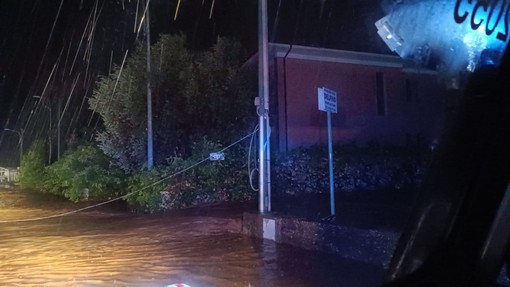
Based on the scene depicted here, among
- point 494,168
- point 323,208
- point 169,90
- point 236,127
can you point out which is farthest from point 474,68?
point 169,90

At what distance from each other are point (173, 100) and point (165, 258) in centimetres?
984

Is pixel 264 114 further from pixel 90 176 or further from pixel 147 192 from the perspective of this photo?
pixel 90 176

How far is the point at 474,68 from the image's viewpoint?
11.3ft

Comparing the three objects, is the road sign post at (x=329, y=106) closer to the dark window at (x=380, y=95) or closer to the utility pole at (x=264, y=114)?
the utility pole at (x=264, y=114)

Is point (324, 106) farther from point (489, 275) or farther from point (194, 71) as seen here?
point (194, 71)

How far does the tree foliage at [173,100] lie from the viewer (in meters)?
17.5

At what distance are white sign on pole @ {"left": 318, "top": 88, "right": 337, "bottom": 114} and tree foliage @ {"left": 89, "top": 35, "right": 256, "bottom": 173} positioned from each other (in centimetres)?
736

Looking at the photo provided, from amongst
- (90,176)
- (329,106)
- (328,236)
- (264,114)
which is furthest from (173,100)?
(328,236)

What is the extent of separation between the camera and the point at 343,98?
20.2 metres

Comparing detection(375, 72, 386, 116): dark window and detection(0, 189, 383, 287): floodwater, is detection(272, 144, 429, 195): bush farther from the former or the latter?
detection(375, 72, 386, 116): dark window

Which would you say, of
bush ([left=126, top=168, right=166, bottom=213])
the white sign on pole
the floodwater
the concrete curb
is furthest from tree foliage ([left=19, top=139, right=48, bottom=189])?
the white sign on pole

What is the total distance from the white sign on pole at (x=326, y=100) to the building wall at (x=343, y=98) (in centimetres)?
847

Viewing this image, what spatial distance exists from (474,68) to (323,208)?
822 cm

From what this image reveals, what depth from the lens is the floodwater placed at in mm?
7320
